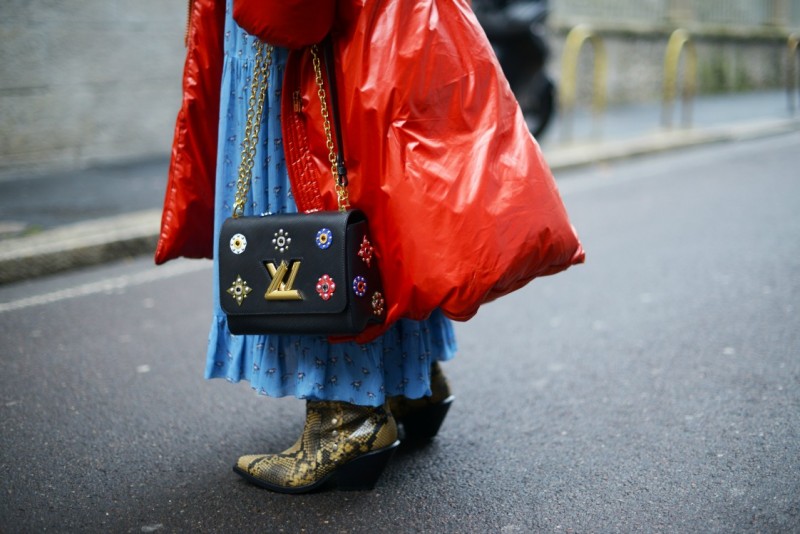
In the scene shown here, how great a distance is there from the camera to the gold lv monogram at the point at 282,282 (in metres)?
1.91

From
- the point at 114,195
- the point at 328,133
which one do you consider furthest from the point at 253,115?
the point at 114,195

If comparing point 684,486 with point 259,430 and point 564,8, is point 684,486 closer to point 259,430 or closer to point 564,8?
point 259,430

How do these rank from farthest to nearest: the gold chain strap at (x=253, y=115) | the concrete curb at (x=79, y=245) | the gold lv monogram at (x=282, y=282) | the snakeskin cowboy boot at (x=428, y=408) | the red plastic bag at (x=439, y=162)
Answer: the concrete curb at (x=79, y=245), the snakeskin cowboy boot at (x=428, y=408), the gold chain strap at (x=253, y=115), the gold lv monogram at (x=282, y=282), the red plastic bag at (x=439, y=162)

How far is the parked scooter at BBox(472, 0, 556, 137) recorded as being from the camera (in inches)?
317

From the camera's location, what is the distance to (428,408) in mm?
2424

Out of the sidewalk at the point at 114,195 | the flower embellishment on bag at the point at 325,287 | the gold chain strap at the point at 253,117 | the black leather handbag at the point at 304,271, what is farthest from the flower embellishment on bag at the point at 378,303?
the sidewalk at the point at 114,195

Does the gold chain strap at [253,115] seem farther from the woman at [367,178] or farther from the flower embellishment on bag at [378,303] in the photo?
the flower embellishment on bag at [378,303]

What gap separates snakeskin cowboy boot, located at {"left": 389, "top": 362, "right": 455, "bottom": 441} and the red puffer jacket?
0.50 metres

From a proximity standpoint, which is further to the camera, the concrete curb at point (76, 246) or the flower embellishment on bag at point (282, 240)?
the concrete curb at point (76, 246)

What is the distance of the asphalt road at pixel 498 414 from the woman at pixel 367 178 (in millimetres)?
222

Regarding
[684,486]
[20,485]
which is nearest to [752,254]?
[684,486]

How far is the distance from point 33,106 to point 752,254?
18.2ft

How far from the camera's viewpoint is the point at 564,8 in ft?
42.3

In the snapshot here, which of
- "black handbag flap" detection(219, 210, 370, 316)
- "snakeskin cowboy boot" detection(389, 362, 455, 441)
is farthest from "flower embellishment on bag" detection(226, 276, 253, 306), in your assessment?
"snakeskin cowboy boot" detection(389, 362, 455, 441)
